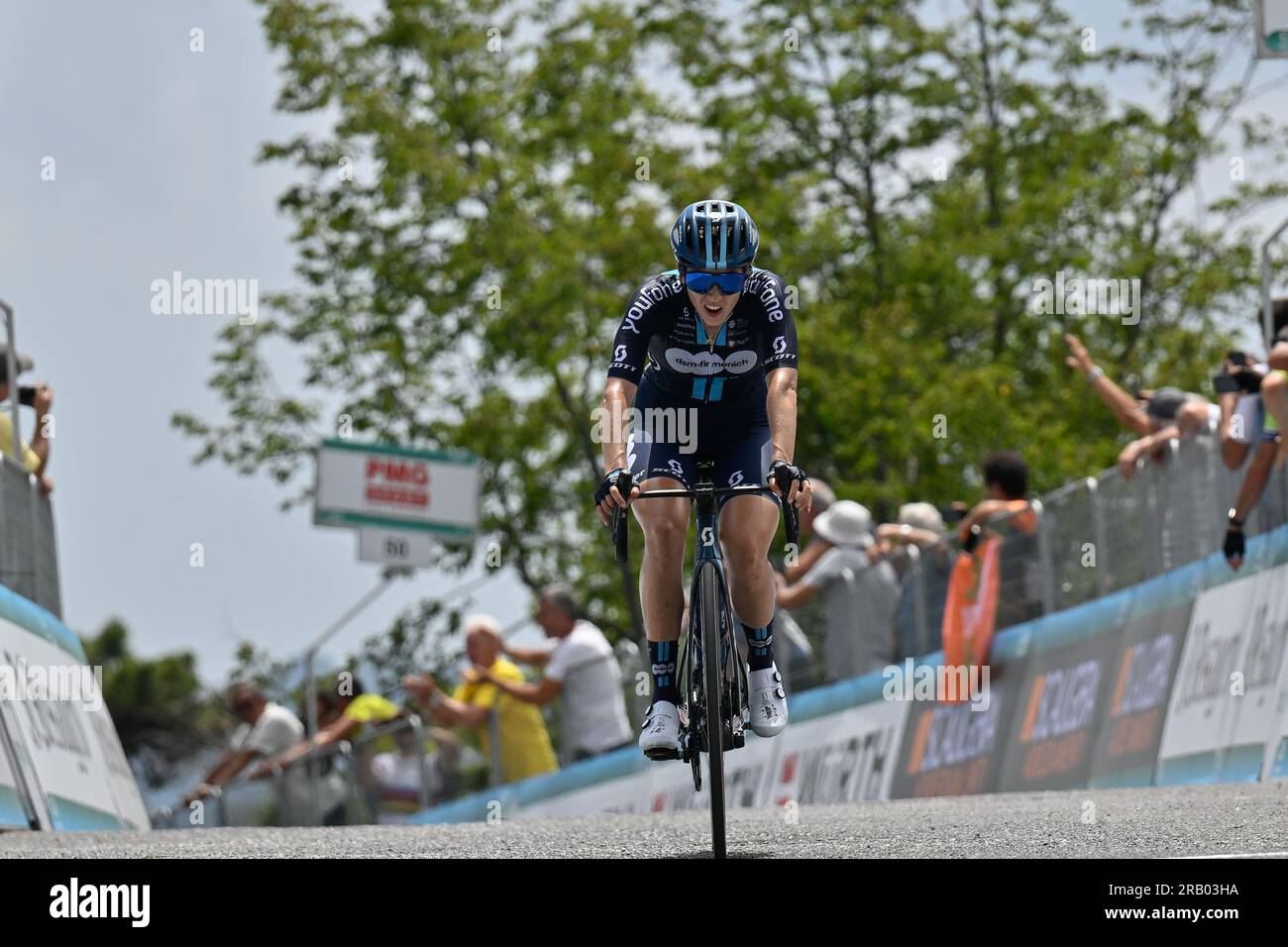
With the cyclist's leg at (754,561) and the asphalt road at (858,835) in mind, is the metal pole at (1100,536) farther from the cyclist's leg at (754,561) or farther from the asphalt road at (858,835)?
the cyclist's leg at (754,561)

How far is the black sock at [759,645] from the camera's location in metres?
7.90

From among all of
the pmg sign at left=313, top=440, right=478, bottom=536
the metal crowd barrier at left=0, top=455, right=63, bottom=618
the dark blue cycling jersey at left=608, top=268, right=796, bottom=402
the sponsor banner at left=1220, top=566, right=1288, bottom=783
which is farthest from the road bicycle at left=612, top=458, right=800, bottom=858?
the pmg sign at left=313, top=440, right=478, bottom=536

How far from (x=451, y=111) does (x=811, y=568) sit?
51.9 ft

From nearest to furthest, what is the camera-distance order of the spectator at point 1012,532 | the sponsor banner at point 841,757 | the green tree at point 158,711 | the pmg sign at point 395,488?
the spectator at point 1012,532 → the sponsor banner at point 841,757 → the pmg sign at point 395,488 → the green tree at point 158,711

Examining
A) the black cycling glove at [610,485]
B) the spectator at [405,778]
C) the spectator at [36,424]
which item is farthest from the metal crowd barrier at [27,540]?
the black cycling glove at [610,485]

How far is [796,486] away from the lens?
7.15 meters

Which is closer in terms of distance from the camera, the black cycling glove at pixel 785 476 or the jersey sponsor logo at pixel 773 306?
the black cycling glove at pixel 785 476

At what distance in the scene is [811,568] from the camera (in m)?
14.4

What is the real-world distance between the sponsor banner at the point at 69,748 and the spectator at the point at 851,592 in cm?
426

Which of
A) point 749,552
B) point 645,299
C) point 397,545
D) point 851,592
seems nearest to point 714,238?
point 645,299

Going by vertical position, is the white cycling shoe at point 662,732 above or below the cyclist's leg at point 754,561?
below

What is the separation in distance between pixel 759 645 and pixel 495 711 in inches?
308

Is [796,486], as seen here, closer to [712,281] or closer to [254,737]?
[712,281]
